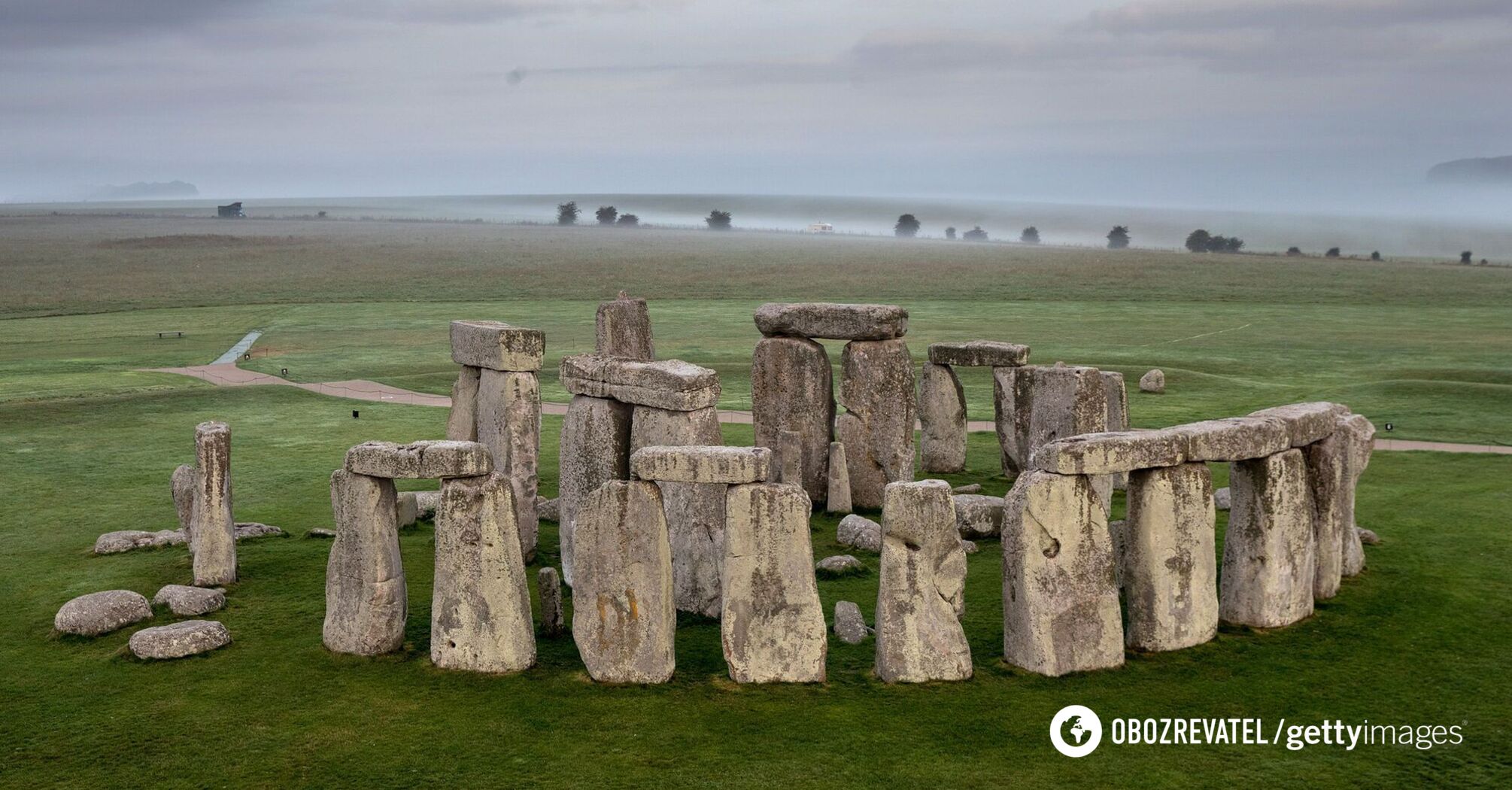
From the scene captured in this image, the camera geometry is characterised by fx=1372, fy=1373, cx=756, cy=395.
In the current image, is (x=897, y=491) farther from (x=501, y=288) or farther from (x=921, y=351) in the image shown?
(x=501, y=288)

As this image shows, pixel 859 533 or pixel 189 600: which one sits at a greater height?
pixel 859 533

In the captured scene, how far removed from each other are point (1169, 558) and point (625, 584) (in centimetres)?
507

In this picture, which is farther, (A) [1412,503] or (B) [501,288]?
(B) [501,288]

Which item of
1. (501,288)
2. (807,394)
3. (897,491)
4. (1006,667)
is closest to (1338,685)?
(1006,667)

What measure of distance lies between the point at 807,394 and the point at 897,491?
7.58 meters

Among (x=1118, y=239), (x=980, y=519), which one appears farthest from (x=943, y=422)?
(x=1118, y=239)

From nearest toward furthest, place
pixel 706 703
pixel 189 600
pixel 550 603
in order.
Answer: pixel 706 703
pixel 550 603
pixel 189 600

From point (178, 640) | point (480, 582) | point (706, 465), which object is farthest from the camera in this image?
point (178, 640)

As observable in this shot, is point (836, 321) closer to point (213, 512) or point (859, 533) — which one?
point (859, 533)

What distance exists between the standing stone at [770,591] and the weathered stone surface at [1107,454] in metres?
2.25

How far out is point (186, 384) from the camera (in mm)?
31547

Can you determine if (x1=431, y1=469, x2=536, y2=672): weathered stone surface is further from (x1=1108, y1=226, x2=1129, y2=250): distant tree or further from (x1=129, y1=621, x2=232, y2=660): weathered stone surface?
(x1=1108, y1=226, x2=1129, y2=250): distant tree

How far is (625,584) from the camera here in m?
12.2

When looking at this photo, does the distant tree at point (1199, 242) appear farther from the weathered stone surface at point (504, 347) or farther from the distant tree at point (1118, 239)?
the weathered stone surface at point (504, 347)
